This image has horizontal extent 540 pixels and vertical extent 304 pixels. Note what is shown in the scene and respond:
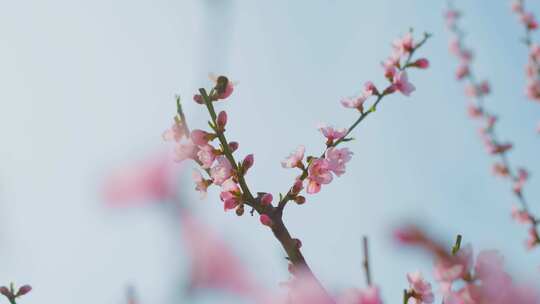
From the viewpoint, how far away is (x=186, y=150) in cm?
253

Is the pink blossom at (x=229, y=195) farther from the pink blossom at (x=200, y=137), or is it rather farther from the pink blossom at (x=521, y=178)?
the pink blossom at (x=521, y=178)

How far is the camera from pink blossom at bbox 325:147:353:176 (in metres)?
2.71

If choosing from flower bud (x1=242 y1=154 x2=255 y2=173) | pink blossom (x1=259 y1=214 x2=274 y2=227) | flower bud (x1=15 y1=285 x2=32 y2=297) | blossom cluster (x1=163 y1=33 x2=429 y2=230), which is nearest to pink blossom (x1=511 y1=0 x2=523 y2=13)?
blossom cluster (x1=163 y1=33 x2=429 y2=230)

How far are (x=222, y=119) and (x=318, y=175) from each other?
0.58 meters

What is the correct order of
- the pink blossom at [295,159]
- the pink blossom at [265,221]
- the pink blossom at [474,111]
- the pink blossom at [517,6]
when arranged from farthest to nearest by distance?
the pink blossom at [474,111] → the pink blossom at [517,6] → the pink blossom at [295,159] → the pink blossom at [265,221]

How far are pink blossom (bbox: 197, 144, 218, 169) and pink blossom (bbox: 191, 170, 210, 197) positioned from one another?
0.13 meters

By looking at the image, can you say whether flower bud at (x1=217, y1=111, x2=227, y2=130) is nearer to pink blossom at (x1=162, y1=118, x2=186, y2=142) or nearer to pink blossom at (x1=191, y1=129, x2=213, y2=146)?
pink blossom at (x1=191, y1=129, x2=213, y2=146)

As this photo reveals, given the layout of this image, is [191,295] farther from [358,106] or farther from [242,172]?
[358,106]

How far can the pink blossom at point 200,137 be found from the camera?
2.52 m

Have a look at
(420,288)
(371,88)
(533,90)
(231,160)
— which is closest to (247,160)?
(231,160)

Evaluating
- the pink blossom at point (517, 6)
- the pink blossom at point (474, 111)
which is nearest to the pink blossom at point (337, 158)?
the pink blossom at point (474, 111)

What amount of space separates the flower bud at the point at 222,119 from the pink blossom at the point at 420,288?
1147 mm

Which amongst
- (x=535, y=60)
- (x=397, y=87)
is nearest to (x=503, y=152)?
(x=535, y=60)

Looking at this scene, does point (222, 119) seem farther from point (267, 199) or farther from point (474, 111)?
point (474, 111)
